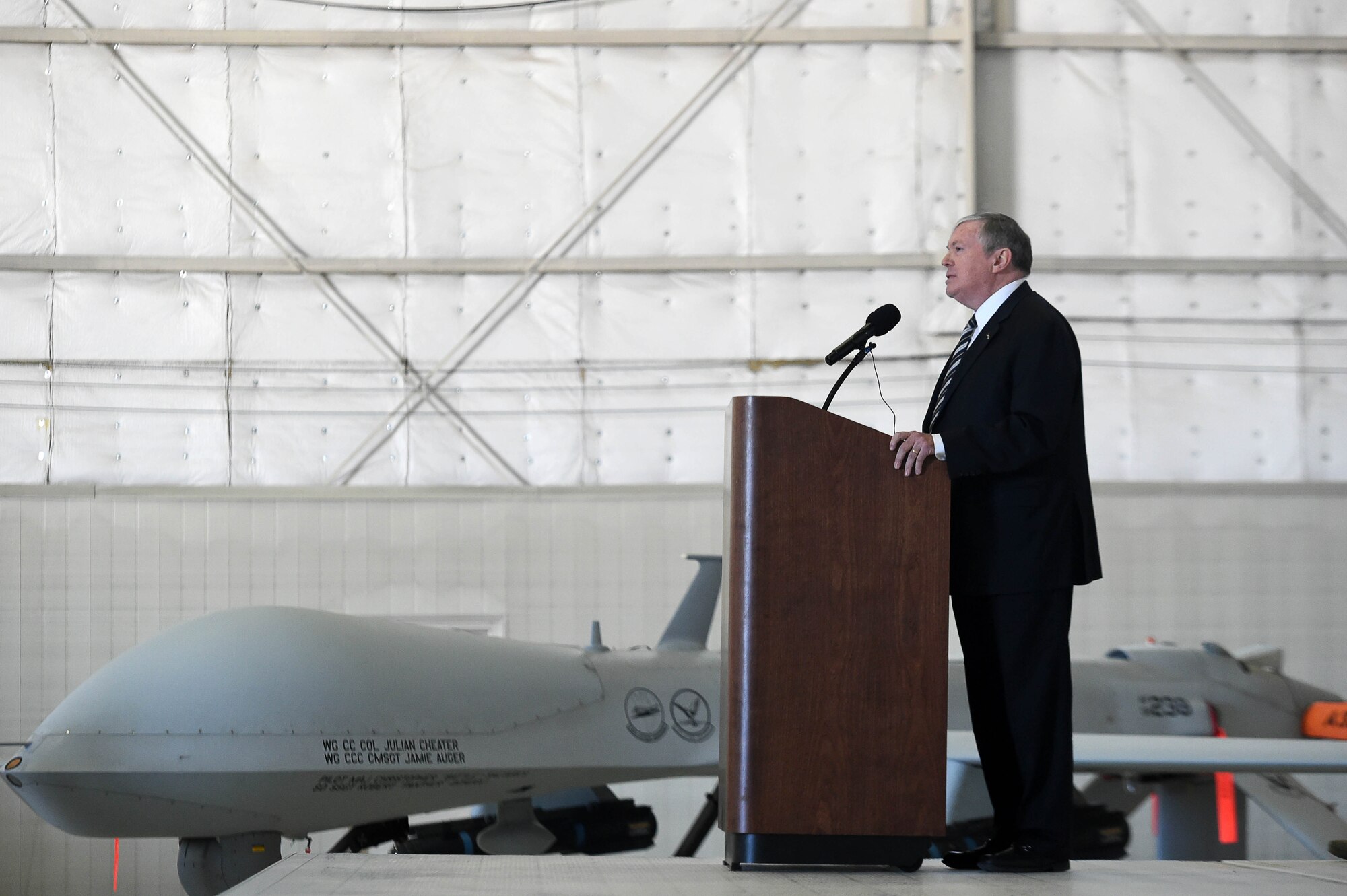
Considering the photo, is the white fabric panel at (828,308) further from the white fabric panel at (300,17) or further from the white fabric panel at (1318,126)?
the white fabric panel at (300,17)

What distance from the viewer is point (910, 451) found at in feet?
7.00

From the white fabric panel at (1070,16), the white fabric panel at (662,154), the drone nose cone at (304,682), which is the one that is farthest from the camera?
the white fabric panel at (1070,16)

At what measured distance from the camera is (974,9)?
27.1ft

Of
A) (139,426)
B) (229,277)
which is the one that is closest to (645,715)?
(139,426)

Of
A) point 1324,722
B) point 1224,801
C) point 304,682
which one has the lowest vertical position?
point 1224,801

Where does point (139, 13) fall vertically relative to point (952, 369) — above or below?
above

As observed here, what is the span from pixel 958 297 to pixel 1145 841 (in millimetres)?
7153

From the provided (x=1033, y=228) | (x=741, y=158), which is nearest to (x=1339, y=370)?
(x=1033, y=228)

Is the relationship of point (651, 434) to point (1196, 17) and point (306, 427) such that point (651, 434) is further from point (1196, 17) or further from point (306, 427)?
point (1196, 17)

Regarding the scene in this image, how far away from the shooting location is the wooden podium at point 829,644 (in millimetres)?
2037

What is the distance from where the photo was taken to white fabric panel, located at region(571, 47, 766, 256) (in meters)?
8.15

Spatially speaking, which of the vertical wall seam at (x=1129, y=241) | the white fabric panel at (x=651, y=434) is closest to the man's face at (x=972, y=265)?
the white fabric panel at (x=651, y=434)

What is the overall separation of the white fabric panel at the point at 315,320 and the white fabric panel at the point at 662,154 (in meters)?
1.42

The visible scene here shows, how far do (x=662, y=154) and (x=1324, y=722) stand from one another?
5.47m
